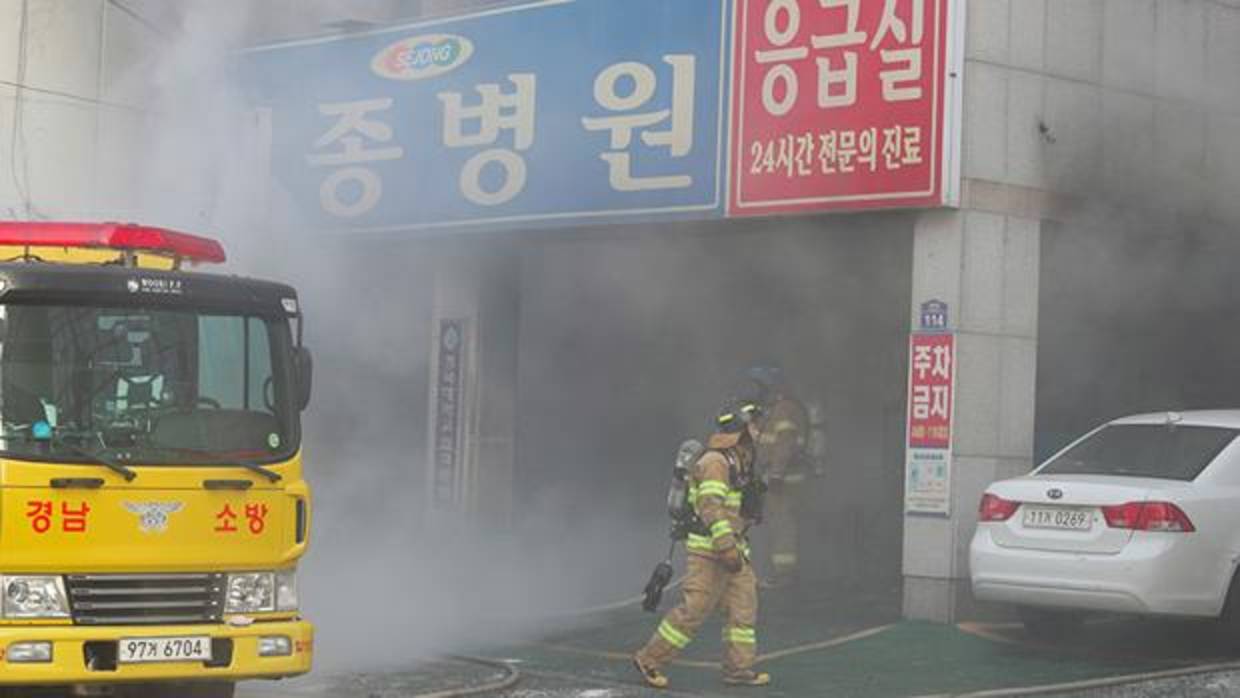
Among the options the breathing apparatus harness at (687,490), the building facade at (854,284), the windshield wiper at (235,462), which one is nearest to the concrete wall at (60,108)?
the building facade at (854,284)

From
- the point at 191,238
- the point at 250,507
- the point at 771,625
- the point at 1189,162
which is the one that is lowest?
the point at 771,625

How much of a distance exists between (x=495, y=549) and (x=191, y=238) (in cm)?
803

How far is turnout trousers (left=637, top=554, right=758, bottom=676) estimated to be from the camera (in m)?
10.9

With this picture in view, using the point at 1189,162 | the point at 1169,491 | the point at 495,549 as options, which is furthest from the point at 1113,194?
the point at 495,549

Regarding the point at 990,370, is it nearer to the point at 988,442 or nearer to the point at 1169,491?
the point at 988,442

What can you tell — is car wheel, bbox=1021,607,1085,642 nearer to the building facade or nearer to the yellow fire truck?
the building facade

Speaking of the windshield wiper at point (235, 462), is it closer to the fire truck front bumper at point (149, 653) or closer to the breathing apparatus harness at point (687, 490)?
the fire truck front bumper at point (149, 653)

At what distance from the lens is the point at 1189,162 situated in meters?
14.5

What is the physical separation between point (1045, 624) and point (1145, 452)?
128 centimetres

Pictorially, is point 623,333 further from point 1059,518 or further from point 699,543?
point 699,543

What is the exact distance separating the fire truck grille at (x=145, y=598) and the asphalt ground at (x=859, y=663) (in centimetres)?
179

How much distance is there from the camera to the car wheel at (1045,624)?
41.4 ft

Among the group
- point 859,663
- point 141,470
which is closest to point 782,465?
point 859,663

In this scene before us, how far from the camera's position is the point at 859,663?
38.9 feet
